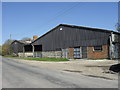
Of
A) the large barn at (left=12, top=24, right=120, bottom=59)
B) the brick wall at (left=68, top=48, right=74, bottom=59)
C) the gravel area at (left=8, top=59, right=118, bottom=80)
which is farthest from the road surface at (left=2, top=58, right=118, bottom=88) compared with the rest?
the brick wall at (left=68, top=48, right=74, bottom=59)

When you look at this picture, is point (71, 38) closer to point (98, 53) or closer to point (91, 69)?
point (98, 53)

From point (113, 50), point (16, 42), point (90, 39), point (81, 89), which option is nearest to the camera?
point (81, 89)

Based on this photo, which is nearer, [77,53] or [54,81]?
[54,81]

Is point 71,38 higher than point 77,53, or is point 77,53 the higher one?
point 71,38

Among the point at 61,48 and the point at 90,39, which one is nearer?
the point at 90,39

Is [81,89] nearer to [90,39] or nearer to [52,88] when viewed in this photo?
[52,88]

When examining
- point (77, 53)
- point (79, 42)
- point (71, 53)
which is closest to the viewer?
point (79, 42)

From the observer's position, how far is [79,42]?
31984 millimetres

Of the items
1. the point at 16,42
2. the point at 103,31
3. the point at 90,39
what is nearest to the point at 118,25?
the point at 103,31

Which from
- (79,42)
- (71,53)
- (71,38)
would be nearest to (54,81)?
(79,42)

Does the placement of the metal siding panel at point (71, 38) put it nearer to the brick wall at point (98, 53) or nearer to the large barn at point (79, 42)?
the large barn at point (79, 42)

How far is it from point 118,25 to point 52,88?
58.2 feet

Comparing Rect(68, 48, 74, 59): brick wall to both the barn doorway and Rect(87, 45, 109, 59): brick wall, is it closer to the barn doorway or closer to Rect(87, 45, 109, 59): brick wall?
the barn doorway

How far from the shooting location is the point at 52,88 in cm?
848
